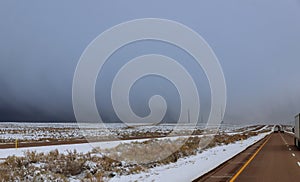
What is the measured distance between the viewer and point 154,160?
798 inches

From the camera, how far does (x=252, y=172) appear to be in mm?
14688

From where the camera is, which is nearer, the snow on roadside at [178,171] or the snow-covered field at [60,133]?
the snow on roadside at [178,171]

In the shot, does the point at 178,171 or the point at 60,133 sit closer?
the point at 178,171

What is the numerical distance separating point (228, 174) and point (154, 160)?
6.99 meters

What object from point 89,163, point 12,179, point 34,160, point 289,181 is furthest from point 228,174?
point 34,160

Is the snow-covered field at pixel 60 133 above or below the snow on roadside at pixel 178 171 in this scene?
above

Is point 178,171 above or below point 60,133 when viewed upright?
below

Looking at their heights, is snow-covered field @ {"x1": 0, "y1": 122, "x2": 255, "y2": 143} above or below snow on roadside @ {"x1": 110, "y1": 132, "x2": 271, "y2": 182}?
above

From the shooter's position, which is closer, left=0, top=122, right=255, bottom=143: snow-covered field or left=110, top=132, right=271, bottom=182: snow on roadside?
left=110, top=132, right=271, bottom=182: snow on roadside

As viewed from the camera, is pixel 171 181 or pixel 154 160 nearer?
pixel 171 181

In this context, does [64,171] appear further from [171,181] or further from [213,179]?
[213,179]

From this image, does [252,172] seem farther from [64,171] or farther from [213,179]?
[64,171]

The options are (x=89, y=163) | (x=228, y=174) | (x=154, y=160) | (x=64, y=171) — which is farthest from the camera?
(x=154, y=160)

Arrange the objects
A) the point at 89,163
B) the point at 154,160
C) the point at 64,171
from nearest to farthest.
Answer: the point at 64,171, the point at 89,163, the point at 154,160
